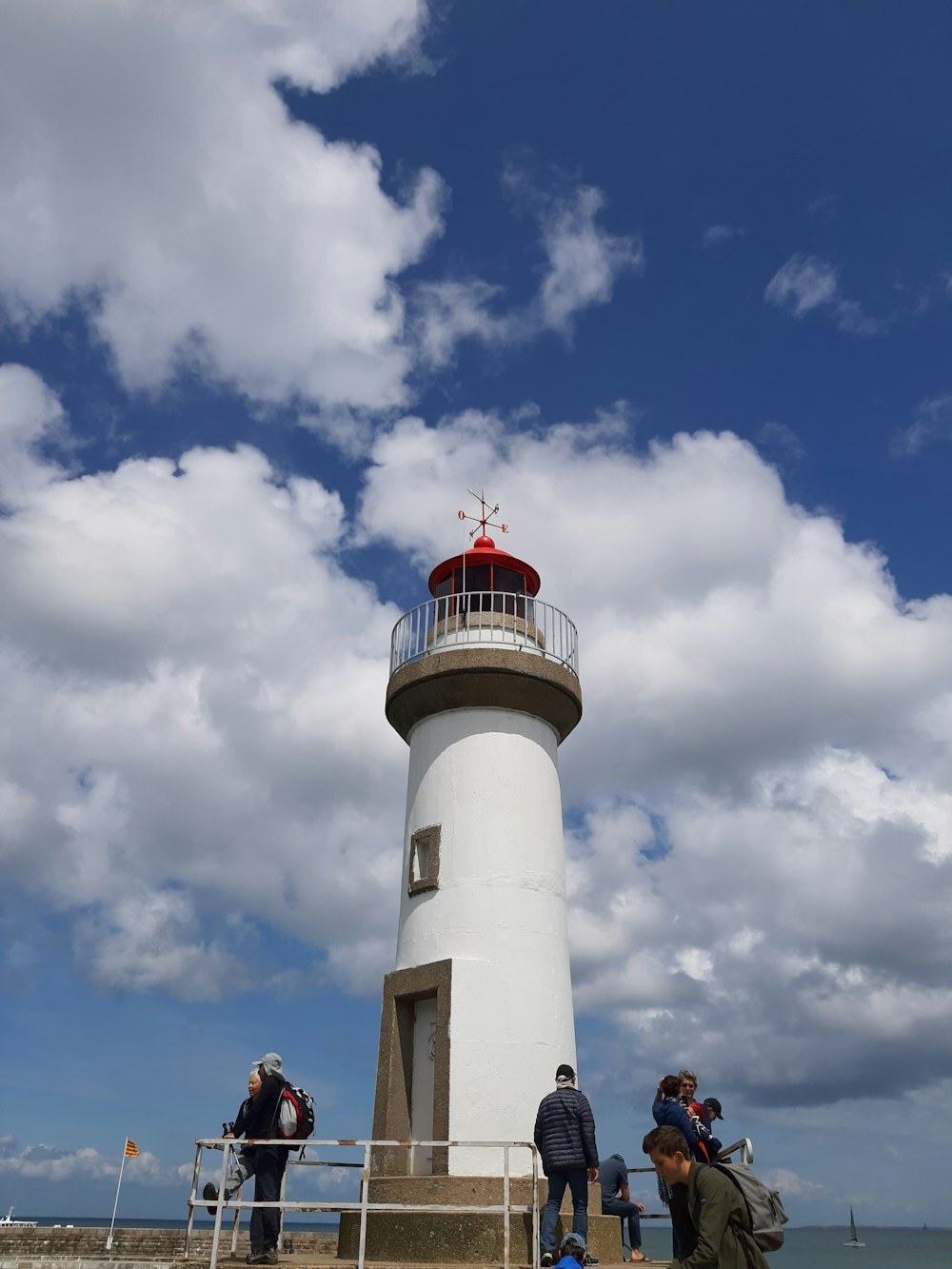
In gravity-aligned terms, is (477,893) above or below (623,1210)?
above

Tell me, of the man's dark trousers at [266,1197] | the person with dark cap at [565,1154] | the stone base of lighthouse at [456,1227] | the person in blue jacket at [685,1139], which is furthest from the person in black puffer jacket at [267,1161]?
the person in blue jacket at [685,1139]

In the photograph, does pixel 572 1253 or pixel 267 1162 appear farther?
pixel 267 1162

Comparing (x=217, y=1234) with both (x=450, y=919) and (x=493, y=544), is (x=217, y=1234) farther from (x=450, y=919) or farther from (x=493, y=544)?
(x=493, y=544)

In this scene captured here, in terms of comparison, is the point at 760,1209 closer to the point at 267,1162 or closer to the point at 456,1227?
the point at 267,1162

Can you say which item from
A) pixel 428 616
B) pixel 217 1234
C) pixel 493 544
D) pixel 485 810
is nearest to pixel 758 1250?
pixel 217 1234

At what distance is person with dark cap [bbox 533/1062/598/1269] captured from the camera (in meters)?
9.38

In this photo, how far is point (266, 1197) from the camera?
9125 millimetres

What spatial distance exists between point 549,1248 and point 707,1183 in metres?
5.98

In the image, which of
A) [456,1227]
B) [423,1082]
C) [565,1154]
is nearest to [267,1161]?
[456,1227]

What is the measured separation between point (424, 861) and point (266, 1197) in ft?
15.5

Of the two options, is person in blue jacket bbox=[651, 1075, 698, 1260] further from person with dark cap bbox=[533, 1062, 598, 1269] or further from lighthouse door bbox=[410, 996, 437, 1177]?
lighthouse door bbox=[410, 996, 437, 1177]

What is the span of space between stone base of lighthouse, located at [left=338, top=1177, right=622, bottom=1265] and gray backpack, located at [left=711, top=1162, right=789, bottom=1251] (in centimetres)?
603

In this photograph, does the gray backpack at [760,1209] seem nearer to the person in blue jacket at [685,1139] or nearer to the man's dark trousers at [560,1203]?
the person in blue jacket at [685,1139]

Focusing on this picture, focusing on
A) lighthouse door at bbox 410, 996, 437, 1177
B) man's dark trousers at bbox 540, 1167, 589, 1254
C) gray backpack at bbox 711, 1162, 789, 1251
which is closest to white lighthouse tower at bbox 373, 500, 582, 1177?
lighthouse door at bbox 410, 996, 437, 1177
